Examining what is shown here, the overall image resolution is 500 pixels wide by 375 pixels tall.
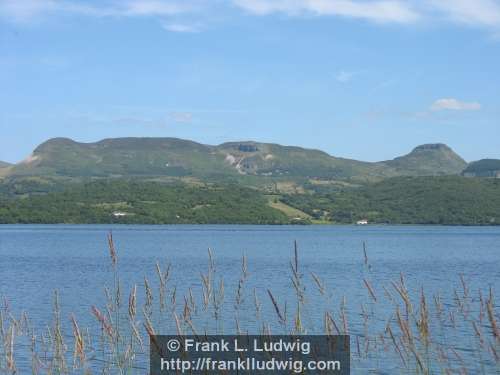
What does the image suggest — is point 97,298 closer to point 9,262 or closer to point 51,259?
point 9,262

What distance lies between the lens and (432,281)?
54.9m

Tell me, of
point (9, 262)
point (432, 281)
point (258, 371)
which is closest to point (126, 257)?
point (9, 262)

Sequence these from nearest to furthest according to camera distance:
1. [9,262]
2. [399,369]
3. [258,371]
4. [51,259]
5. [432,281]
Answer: [258,371]
[399,369]
[432,281]
[9,262]
[51,259]

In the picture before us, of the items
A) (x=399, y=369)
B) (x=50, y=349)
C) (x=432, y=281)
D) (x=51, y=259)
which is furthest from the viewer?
(x=51, y=259)

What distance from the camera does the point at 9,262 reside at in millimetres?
74688

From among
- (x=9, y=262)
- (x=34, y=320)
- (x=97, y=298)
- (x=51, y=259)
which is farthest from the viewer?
(x=51, y=259)

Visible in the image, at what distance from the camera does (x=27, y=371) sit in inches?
889

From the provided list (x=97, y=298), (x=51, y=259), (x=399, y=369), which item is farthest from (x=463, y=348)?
(x=51, y=259)

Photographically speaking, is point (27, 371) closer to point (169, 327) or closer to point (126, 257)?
point (169, 327)

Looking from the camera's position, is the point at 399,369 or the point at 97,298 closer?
the point at 399,369

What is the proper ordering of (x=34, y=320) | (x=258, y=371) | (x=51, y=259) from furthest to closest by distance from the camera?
(x=51, y=259), (x=34, y=320), (x=258, y=371)

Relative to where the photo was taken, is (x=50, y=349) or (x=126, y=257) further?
(x=126, y=257)

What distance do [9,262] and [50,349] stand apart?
5317 cm

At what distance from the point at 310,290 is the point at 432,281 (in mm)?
14857
